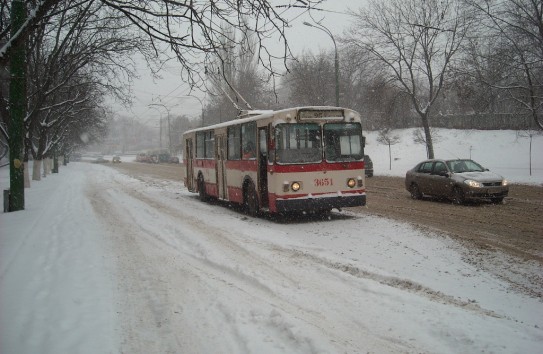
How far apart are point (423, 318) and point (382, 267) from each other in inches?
85.0

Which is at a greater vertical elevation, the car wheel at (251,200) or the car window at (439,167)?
the car window at (439,167)

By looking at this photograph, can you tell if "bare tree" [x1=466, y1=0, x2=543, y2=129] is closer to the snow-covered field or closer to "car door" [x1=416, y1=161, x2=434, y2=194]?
"car door" [x1=416, y1=161, x2=434, y2=194]

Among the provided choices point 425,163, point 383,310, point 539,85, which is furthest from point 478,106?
point 383,310

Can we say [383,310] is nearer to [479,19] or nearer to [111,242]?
[111,242]

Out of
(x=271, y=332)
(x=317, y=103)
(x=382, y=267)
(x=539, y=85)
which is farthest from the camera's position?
(x=317, y=103)

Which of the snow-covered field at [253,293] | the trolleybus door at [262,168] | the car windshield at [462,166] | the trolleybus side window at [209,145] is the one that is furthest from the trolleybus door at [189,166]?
the car windshield at [462,166]

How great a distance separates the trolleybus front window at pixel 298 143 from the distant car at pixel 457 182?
18.7ft

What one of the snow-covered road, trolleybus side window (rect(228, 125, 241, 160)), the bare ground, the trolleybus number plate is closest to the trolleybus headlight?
the trolleybus number plate

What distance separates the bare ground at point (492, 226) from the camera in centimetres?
719

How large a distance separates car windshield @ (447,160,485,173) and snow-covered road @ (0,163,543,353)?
5.92 meters

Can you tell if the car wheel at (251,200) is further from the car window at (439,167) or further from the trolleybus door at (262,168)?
the car window at (439,167)

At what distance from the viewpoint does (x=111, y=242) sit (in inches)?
379

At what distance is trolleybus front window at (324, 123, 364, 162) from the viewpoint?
40.0ft

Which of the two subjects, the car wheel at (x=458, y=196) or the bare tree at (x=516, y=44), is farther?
the bare tree at (x=516, y=44)
